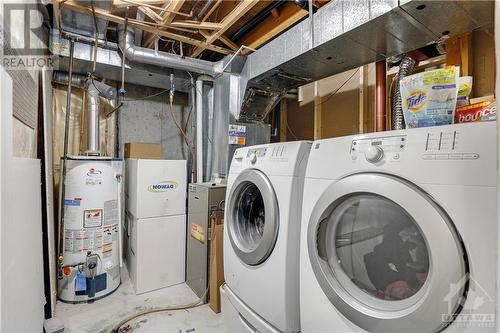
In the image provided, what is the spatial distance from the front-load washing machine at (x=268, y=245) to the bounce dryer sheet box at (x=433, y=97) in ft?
1.63

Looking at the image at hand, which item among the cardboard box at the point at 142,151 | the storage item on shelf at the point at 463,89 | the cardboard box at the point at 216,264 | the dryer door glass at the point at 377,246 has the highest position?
the storage item on shelf at the point at 463,89

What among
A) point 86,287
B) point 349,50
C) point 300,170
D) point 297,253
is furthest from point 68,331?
point 349,50

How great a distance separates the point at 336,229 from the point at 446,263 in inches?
16.3

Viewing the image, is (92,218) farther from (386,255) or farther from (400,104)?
(400,104)

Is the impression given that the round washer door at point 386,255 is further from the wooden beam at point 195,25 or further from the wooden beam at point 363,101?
the wooden beam at point 195,25

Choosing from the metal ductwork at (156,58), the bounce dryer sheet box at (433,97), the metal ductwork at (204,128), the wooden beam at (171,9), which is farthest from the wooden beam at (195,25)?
the bounce dryer sheet box at (433,97)

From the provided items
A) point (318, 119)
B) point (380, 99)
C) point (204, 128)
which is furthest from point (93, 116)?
point (380, 99)

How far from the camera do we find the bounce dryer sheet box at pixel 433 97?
0.91 meters

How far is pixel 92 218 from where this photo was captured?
2119 millimetres

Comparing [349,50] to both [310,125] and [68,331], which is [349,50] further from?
[68,331]

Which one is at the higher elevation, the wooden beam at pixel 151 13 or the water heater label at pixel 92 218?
the wooden beam at pixel 151 13

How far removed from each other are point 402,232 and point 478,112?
51 cm

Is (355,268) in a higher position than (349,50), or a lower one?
lower

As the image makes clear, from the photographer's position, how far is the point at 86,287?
209 centimetres
